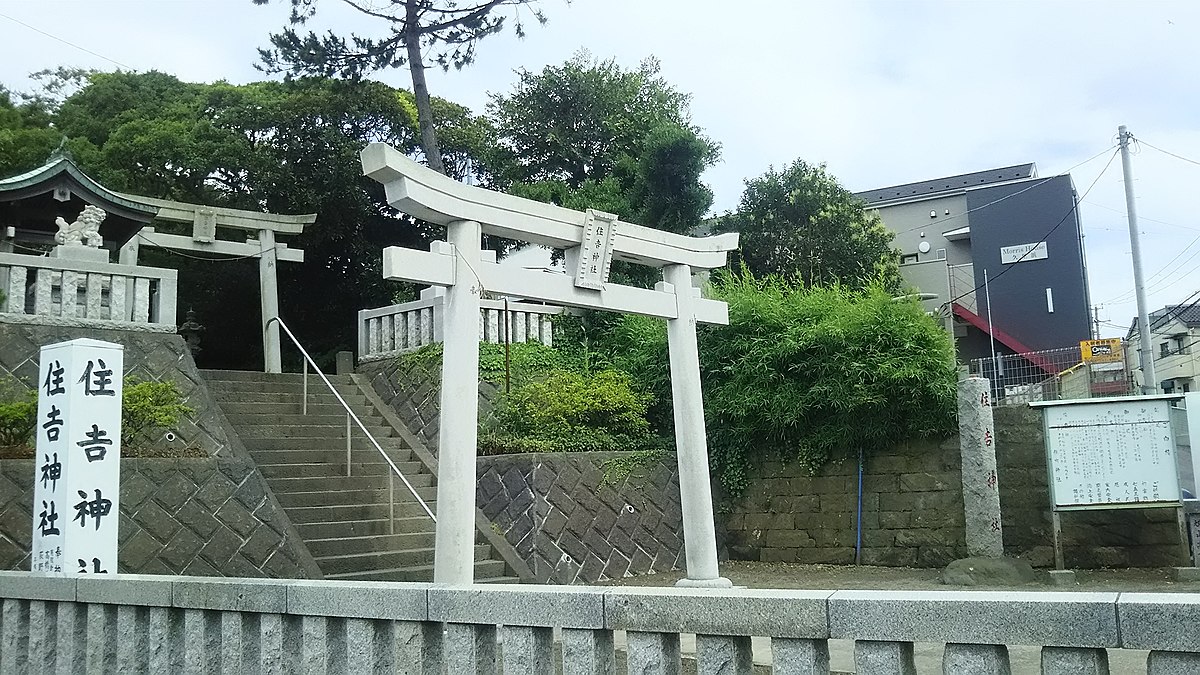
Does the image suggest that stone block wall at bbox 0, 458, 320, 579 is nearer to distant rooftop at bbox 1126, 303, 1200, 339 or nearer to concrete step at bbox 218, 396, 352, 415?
concrete step at bbox 218, 396, 352, 415

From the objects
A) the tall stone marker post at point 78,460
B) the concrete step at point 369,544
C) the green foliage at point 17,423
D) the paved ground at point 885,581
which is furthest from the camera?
the concrete step at point 369,544

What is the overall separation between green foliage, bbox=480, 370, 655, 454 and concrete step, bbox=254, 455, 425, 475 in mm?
947

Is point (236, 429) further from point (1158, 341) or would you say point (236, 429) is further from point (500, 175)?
point (1158, 341)

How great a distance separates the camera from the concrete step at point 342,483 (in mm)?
9820

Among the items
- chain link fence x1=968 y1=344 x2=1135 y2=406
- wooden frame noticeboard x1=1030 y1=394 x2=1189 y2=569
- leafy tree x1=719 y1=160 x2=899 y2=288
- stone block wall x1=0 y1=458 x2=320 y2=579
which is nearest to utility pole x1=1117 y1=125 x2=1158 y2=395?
chain link fence x1=968 y1=344 x2=1135 y2=406

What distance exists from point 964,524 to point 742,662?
8.17 metres

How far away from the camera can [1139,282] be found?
16938 mm

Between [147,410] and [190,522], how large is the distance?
1232 millimetres

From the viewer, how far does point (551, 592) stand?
121 inches

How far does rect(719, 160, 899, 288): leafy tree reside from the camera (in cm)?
1992

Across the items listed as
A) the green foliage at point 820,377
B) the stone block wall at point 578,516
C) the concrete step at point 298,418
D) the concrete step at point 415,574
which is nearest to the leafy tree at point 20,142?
the concrete step at point 298,418

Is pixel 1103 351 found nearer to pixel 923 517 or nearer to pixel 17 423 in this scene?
pixel 923 517

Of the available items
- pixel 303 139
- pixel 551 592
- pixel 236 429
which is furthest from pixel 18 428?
pixel 303 139

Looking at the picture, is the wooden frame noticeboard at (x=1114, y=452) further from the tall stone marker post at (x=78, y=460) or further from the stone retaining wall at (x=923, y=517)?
the tall stone marker post at (x=78, y=460)
